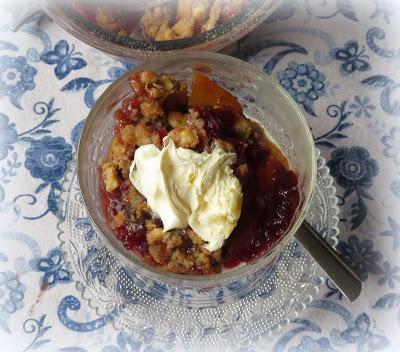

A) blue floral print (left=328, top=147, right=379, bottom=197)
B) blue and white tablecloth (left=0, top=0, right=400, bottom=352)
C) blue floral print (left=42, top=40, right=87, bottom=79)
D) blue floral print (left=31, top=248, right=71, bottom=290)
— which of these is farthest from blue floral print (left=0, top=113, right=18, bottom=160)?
blue floral print (left=328, top=147, right=379, bottom=197)

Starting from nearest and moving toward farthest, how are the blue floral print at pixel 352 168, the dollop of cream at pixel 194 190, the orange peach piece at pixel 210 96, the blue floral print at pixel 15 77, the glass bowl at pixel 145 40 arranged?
the dollop of cream at pixel 194 190 < the orange peach piece at pixel 210 96 < the glass bowl at pixel 145 40 < the blue floral print at pixel 352 168 < the blue floral print at pixel 15 77

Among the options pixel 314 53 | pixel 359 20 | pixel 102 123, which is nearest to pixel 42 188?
pixel 102 123

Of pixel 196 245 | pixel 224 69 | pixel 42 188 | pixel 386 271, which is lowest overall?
pixel 386 271

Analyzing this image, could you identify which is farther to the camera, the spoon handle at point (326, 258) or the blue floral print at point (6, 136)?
the blue floral print at point (6, 136)

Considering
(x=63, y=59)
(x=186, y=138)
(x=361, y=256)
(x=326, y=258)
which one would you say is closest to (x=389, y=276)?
(x=361, y=256)

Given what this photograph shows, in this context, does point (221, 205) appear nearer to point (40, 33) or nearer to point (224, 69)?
point (224, 69)

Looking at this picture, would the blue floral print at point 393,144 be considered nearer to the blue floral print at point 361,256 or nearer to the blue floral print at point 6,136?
the blue floral print at point 361,256

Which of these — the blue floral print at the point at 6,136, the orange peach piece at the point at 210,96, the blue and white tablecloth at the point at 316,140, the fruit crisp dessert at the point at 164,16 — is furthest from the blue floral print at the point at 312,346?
the blue floral print at the point at 6,136

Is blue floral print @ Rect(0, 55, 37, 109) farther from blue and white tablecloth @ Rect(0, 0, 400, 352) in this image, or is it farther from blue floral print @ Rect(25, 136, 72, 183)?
blue floral print @ Rect(25, 136, 72, 183)
